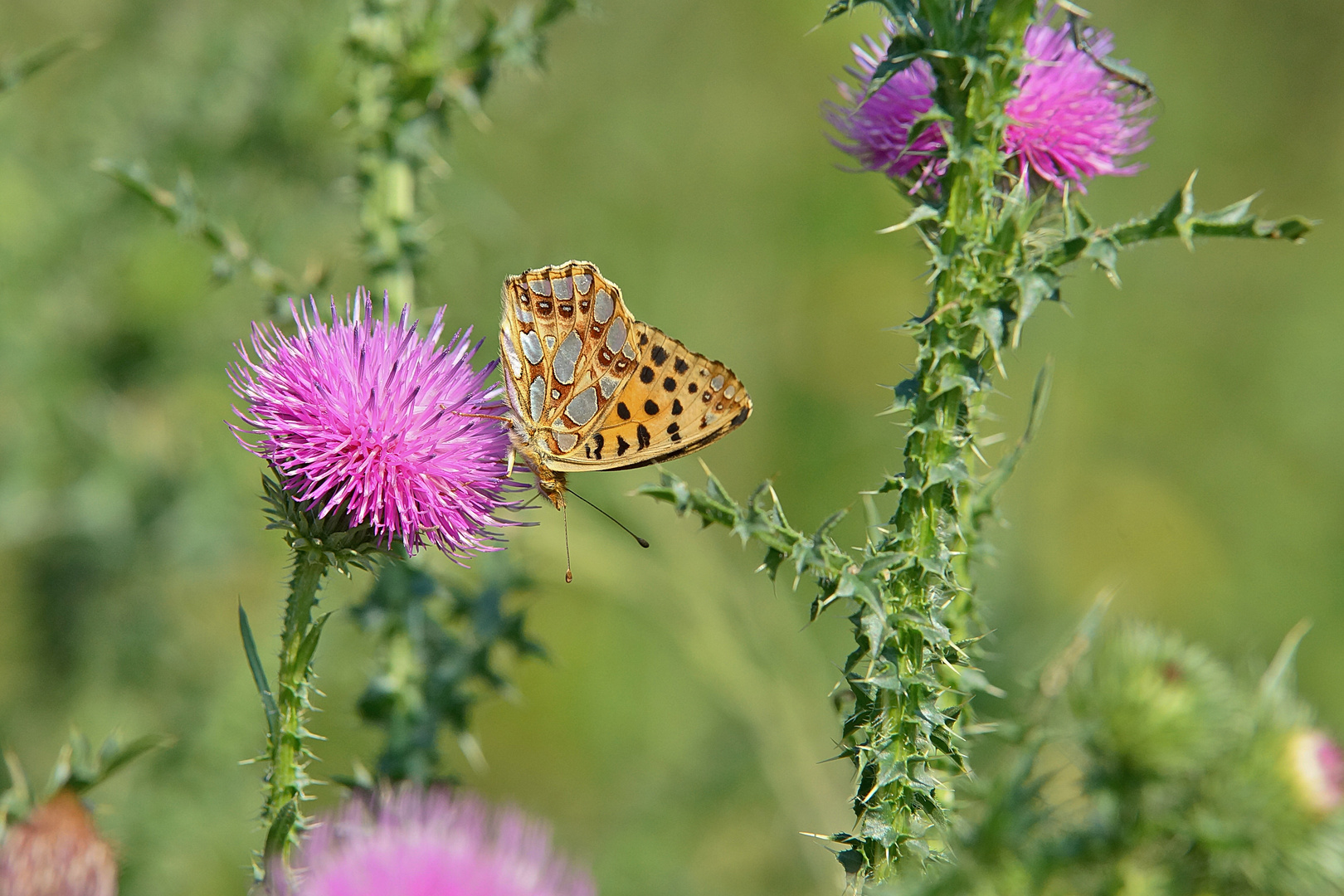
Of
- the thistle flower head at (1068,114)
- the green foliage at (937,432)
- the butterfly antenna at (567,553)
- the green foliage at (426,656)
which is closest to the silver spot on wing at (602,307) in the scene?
the butterfly antenna at (567,553)

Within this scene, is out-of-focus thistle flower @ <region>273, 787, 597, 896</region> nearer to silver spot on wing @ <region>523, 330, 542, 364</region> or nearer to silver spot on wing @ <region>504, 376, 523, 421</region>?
silver spot on wing @ <region>504, 376, 523, 421</region>

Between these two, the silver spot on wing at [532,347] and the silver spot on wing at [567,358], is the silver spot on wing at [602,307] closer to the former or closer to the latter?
the silver spot on wing at [567,358]

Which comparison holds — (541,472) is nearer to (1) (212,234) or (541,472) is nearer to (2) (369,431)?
(2) (369,431)

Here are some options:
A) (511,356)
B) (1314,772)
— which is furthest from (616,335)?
(1314,772)

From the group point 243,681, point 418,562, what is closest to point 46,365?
point 243,681

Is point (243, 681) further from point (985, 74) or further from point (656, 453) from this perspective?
point (985, 74)

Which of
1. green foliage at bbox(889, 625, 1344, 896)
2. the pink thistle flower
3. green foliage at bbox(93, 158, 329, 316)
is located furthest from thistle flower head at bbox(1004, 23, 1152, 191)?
green foliage at bbox(93, 158, 329, 316)
